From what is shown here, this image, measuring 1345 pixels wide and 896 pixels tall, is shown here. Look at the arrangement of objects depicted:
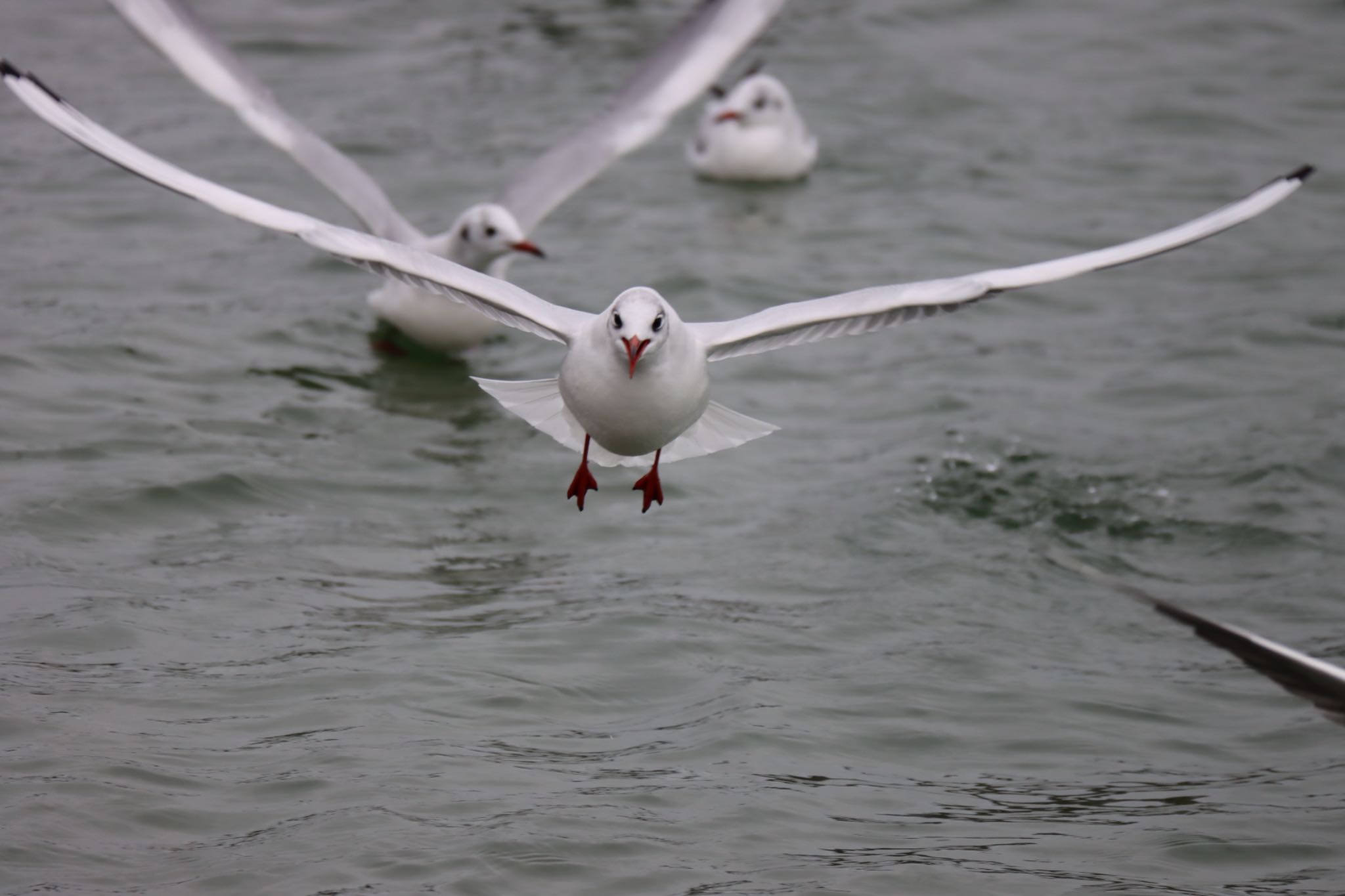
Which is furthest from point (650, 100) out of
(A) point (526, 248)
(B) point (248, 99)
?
(B) point (248, 99)

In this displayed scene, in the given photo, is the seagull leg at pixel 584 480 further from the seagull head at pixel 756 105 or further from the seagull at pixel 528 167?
the seagull head at pixel 756 105

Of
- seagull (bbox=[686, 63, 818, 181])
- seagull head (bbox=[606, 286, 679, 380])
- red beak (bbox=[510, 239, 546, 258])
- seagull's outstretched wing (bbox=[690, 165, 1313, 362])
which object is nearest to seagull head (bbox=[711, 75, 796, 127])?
seagull (bbox=[686, 63, 818, 181])

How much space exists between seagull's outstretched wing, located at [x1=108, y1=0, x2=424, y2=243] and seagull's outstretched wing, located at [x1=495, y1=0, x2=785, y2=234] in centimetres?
81

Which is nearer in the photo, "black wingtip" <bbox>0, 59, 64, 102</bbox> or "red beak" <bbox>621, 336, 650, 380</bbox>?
"red beak" <bbox>621, 336, 650, 380</bbox>

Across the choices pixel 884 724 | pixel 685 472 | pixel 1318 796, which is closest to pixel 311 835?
pixel 884 724

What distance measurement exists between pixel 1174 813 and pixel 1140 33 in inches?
500

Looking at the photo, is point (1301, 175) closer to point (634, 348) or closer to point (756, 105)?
point (634, 348)

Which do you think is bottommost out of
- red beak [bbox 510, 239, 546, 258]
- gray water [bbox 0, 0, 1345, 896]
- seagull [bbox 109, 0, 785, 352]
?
gray water [bbox 0, 0, 1345, 896]

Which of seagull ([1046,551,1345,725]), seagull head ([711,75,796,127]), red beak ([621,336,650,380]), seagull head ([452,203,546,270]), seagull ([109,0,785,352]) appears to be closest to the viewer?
seagull ([1046,551,1345,725])

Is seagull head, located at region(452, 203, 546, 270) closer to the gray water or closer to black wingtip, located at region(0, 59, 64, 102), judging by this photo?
the gray water

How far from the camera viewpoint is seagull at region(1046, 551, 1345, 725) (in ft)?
17.5

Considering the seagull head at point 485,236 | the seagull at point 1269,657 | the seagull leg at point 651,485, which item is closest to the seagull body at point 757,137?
the seagull head at point 485,236

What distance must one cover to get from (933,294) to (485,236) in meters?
4.72

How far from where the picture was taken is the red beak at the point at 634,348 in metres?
6.04
